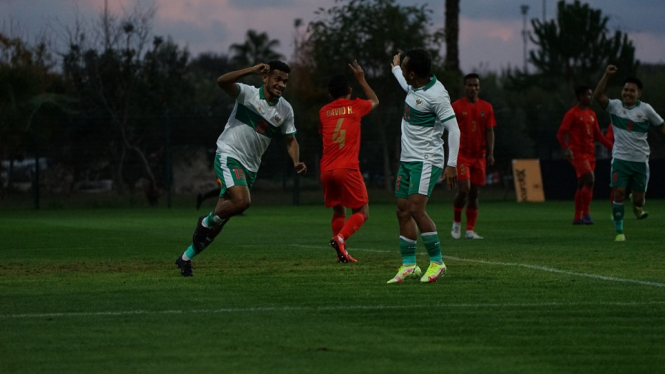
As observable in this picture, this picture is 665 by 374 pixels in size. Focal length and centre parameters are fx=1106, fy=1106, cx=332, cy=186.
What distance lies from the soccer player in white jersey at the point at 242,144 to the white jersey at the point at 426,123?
1.42 metres

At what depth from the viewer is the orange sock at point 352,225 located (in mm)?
12055

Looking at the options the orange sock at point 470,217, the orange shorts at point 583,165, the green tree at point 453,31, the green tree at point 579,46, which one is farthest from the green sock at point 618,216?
the green tree at point 579,46

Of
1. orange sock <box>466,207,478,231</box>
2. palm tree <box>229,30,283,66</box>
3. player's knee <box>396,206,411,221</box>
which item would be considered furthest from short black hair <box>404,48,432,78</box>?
palm tree <box>229,30,283,66</box>

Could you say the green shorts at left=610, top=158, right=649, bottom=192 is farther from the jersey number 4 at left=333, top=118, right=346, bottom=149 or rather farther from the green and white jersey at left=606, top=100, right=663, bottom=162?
the jersey number 4 at left=333, top=118, right=346, bottom=149

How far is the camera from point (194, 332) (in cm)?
673

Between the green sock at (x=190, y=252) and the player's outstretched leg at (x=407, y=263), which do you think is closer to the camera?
the player's outstretched leg at (x=407, y=263)

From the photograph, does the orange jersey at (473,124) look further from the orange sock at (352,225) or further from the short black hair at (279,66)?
the short black hair at (279,66)

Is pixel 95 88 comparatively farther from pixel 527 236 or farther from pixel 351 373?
pixel 351 373

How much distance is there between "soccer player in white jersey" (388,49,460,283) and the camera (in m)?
9.52

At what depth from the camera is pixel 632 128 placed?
51.9 feet

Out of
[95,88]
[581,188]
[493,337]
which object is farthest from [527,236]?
[95,88]

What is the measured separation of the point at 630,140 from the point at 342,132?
5090 millimetres

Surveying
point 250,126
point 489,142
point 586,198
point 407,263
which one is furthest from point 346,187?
point 586,198

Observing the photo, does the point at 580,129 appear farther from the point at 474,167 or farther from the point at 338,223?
the point at 338,223
